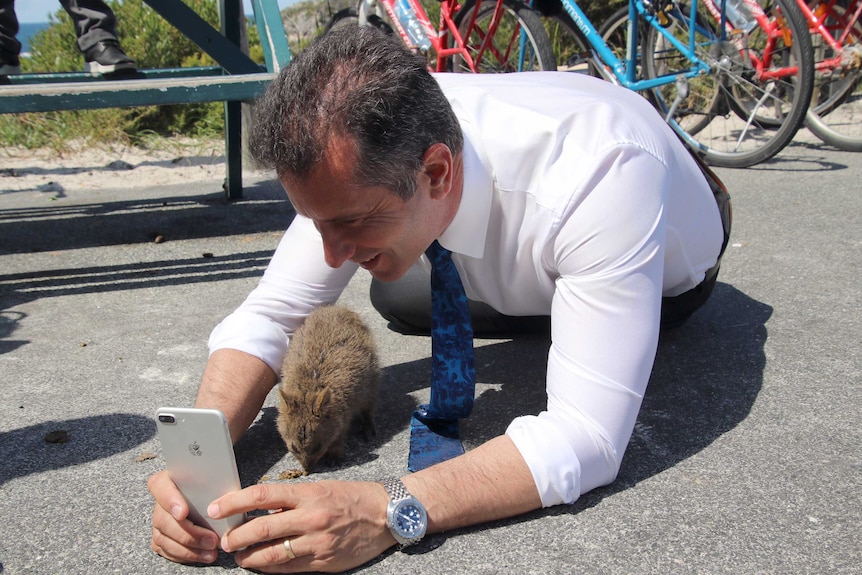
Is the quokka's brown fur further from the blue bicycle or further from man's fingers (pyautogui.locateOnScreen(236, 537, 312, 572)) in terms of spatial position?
the blue bicycle

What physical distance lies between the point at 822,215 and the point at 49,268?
4.96m

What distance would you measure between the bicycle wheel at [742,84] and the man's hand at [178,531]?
524 centimetres

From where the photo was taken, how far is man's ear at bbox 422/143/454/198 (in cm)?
194

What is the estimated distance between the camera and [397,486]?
191 centimetres

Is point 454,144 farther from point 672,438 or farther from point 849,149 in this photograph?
point 849,149

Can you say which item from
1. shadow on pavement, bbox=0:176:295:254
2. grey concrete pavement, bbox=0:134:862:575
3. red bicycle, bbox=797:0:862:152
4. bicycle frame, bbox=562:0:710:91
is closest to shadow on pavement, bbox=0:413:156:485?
grey concrete pavement, bbox=0:134:862:575

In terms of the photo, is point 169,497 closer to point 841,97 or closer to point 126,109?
point 841,97

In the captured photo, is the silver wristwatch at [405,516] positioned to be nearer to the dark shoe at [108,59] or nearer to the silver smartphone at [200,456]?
the silver smartphone at [200,456]

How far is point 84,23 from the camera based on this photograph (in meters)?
5.49

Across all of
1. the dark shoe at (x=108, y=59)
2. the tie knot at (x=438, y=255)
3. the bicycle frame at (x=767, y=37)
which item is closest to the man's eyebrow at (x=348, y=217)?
the tie knot at (x=438, y=255)

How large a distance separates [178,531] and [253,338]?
2.56 ft

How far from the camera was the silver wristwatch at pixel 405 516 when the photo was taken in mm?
1882

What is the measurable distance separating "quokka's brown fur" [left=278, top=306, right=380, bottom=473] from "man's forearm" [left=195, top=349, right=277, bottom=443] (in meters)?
0.13

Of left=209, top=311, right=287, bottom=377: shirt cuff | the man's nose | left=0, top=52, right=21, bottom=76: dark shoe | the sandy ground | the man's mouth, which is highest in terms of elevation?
the man's nose
